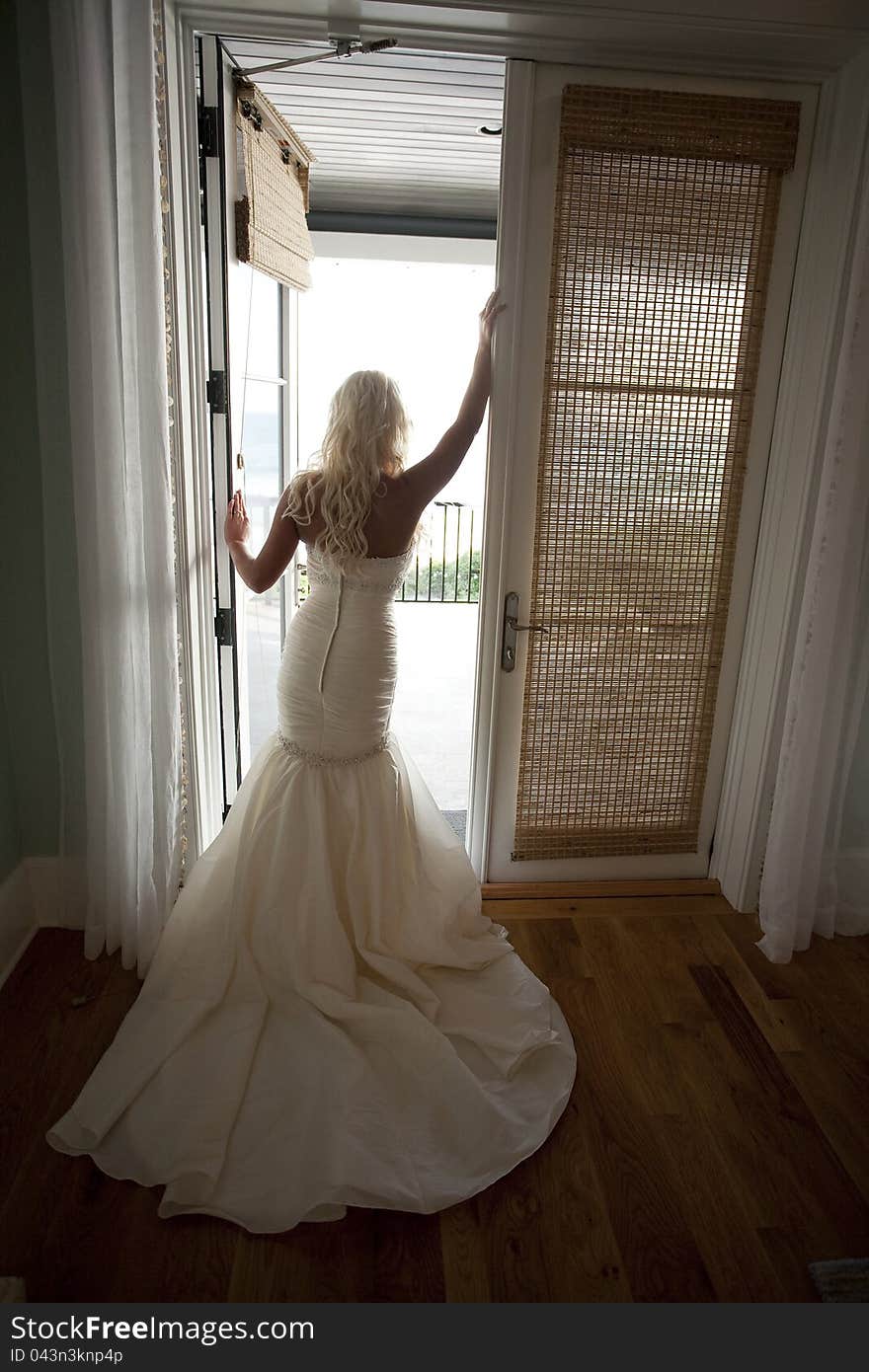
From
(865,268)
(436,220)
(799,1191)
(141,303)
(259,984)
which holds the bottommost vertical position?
(799,1191)

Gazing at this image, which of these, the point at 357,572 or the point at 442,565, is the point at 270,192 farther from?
the point at 442,565

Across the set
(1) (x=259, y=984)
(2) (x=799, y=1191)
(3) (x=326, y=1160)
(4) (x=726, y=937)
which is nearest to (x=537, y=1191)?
(3) (x=326, y=1160)

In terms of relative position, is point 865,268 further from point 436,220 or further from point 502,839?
point 436,220

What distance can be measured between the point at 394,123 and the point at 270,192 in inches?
33.8

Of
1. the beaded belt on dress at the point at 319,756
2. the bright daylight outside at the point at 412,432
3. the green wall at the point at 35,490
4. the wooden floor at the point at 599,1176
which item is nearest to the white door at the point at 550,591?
the bright daylight outside at the point at 412,432

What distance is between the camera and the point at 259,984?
208 cm

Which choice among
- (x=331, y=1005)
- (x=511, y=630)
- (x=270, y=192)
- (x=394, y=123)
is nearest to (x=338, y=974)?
(x=331, y=1005)

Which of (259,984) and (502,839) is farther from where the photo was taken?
(502,839)

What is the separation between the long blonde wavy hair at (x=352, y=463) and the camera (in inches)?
78.1

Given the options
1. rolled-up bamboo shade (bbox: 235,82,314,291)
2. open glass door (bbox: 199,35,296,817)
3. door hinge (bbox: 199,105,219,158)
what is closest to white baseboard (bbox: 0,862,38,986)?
open glass door (bbox: 199,35,296,817)

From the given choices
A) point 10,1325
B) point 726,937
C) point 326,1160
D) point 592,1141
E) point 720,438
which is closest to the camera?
point 10,1325

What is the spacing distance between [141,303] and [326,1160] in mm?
1861

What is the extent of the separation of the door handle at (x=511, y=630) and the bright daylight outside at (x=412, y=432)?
1.00ft

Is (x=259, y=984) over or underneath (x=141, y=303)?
underneath
